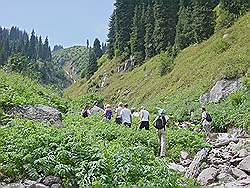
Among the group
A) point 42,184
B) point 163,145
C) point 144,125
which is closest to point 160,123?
point 163,145

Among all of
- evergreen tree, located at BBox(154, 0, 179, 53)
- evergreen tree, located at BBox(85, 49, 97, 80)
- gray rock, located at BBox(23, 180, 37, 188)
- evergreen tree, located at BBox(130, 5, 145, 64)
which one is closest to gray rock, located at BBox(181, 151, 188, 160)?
gray rock, located at BBox(23, 180, 37, 188)

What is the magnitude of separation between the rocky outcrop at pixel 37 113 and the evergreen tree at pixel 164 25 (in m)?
51.1

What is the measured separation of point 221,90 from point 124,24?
57302mm

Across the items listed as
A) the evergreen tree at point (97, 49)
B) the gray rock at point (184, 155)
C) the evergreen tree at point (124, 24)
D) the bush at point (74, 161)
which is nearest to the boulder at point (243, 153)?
the gray rock at point (184, 155)

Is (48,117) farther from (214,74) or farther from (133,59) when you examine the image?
(133,59)

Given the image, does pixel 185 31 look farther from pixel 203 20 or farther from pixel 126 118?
pixel 126 118

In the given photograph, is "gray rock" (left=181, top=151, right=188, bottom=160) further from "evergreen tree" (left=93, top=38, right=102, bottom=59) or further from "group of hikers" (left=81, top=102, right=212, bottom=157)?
"evergreen tree" (left=93, top=38, right=102, bottom=59)

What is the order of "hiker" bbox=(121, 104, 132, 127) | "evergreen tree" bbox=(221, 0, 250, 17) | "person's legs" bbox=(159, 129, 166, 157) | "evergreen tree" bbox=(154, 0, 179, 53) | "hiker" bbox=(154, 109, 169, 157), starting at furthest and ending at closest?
"evergreen tree" bbox=(154, 0, 179, 53)
"evergreen tree" bbox=(221, 0, 250, 17)
"hiker" bbox=(121, 104, 132, 127)
"hiker" bbox=(154, 109, 169, 157)
"person's legs" bbox=(159, 129, 166, 157)

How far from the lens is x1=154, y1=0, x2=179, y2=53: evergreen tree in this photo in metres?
68.9

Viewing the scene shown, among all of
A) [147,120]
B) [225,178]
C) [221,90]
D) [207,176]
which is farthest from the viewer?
[221,90]

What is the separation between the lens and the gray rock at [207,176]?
38.6ft

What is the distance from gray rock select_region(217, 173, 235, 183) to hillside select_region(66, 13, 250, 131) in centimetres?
1067

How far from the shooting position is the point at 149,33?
73.9m

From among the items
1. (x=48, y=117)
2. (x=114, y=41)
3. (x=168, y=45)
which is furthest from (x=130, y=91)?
(x=48, y=117)
